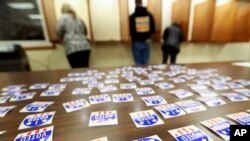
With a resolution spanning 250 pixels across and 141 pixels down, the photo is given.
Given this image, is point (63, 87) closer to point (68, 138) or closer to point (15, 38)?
point (68, 138)

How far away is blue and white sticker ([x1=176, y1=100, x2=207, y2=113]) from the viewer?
18.7 inches

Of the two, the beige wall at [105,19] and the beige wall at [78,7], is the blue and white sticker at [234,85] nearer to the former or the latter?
the beige wall at [105,19]

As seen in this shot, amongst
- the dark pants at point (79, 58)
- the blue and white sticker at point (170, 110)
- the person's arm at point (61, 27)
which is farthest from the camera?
the dark pants at point (79, 58)

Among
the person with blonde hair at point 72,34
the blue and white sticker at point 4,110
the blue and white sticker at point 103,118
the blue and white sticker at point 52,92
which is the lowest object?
the blue and white sticker at point 103,118

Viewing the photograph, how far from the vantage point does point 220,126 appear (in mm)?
386

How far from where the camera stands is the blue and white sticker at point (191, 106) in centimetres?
47

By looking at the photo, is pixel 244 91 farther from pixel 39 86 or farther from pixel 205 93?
pixel 39 86

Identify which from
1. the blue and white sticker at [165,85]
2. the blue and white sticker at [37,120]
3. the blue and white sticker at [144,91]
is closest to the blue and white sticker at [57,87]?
the blue and white sticker at [37,120]

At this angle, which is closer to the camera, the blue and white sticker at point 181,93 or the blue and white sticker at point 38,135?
the blue and white sticker at point 38,135

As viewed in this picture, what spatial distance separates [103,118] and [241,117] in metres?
0.39

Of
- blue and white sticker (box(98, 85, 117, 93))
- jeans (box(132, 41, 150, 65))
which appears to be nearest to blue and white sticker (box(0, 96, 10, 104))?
blue and white sticker (box(98, 85, 117, 93))

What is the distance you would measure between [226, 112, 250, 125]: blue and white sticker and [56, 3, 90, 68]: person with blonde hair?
1834mm

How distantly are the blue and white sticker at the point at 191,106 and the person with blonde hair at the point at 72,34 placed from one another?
1705mm

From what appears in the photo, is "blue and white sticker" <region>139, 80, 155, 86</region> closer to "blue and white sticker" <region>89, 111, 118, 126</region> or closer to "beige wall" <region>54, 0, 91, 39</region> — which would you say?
"blue and white sticker" <region>89, 111, 118, 126</region>
